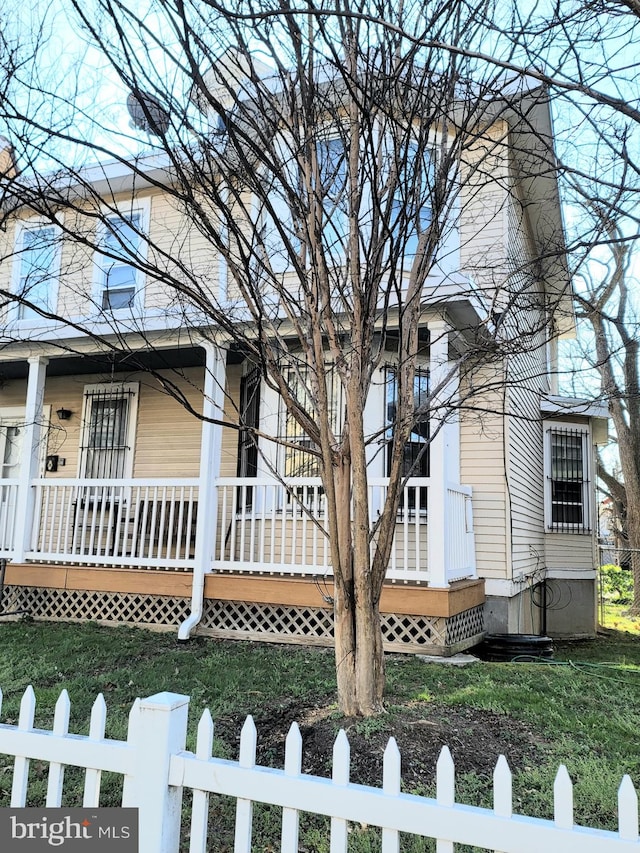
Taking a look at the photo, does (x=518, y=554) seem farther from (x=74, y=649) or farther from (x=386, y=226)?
(x=386, y=226)

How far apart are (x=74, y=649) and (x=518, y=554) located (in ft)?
18.3

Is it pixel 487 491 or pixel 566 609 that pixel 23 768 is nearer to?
pixel 487 491

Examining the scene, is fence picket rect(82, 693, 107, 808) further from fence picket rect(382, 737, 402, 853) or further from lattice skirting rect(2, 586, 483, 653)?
lattice skirting rect(2, 586, 483, 653)

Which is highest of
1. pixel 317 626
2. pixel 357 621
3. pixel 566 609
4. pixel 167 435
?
pixel 167 435

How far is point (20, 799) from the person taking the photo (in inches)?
79.4

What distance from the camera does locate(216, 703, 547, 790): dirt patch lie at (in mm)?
3113

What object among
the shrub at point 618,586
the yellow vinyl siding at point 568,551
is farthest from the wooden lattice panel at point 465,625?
the shrub at point 618,586

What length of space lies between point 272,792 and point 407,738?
187 cm

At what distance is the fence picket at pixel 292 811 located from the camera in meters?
1.73

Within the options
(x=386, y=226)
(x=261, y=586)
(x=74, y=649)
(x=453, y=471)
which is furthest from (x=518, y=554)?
(x=386, y=226)

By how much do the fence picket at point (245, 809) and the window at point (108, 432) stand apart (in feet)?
28.3

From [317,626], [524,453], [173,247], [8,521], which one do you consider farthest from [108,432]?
[524,453]

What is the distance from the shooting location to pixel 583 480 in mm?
11445

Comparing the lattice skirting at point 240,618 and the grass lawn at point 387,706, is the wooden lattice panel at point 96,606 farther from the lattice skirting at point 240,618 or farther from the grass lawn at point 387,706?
the grass lawn at point 387,706
